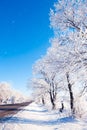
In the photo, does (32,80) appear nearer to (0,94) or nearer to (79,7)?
(79,7)

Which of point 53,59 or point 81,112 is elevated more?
point 53,59

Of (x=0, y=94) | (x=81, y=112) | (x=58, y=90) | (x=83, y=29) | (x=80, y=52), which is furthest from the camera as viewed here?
(x=0, y=94)


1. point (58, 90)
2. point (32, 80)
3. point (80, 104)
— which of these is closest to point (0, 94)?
point (32, 80)

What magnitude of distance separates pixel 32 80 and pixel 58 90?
15.1m

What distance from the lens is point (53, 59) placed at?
18250 mm

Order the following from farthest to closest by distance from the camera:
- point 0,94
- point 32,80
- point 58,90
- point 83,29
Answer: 1. point 0,94
2. point 32,80
3. point 58,90
4. point 83,29

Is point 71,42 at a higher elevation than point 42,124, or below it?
higher

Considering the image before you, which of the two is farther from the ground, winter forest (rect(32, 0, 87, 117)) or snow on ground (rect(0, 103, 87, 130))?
winter forest (rect(32, 0, 87, 117))

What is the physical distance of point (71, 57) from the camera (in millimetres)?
16516

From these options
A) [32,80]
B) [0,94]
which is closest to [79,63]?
[32,80]

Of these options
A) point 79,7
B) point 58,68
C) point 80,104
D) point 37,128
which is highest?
point 79,7

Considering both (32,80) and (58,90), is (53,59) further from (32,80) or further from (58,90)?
(32,80)

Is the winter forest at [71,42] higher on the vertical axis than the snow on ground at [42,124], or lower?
higher

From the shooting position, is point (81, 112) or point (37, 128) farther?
point (81, 112)
